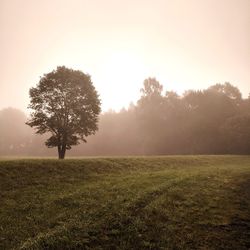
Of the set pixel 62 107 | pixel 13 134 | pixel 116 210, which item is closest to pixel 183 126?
pixel 62 107

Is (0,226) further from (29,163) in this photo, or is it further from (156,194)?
(29,163)

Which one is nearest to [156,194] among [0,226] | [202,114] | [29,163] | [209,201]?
[209,201]

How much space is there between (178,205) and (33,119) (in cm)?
3027

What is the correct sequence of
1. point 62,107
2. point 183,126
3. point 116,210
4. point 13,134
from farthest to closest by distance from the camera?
point 13,134
point 183,126
point 62,107
point 116,210

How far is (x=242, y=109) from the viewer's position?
8981cm

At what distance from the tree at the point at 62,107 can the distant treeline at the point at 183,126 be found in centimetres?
5445

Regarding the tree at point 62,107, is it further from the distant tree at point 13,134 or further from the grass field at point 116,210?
the distant tree at point 13,134

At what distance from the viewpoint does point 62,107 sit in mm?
40156

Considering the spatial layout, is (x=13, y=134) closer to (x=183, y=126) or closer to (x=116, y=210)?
(x=183, y=126)

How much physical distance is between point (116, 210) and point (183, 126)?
78.0 meters

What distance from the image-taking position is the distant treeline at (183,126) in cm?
7862

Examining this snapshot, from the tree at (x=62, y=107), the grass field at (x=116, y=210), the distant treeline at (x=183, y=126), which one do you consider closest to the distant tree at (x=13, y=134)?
the distant treeline at (x=183, y=126)

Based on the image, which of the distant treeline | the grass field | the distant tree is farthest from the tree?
the distant tree

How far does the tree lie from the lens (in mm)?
39594
